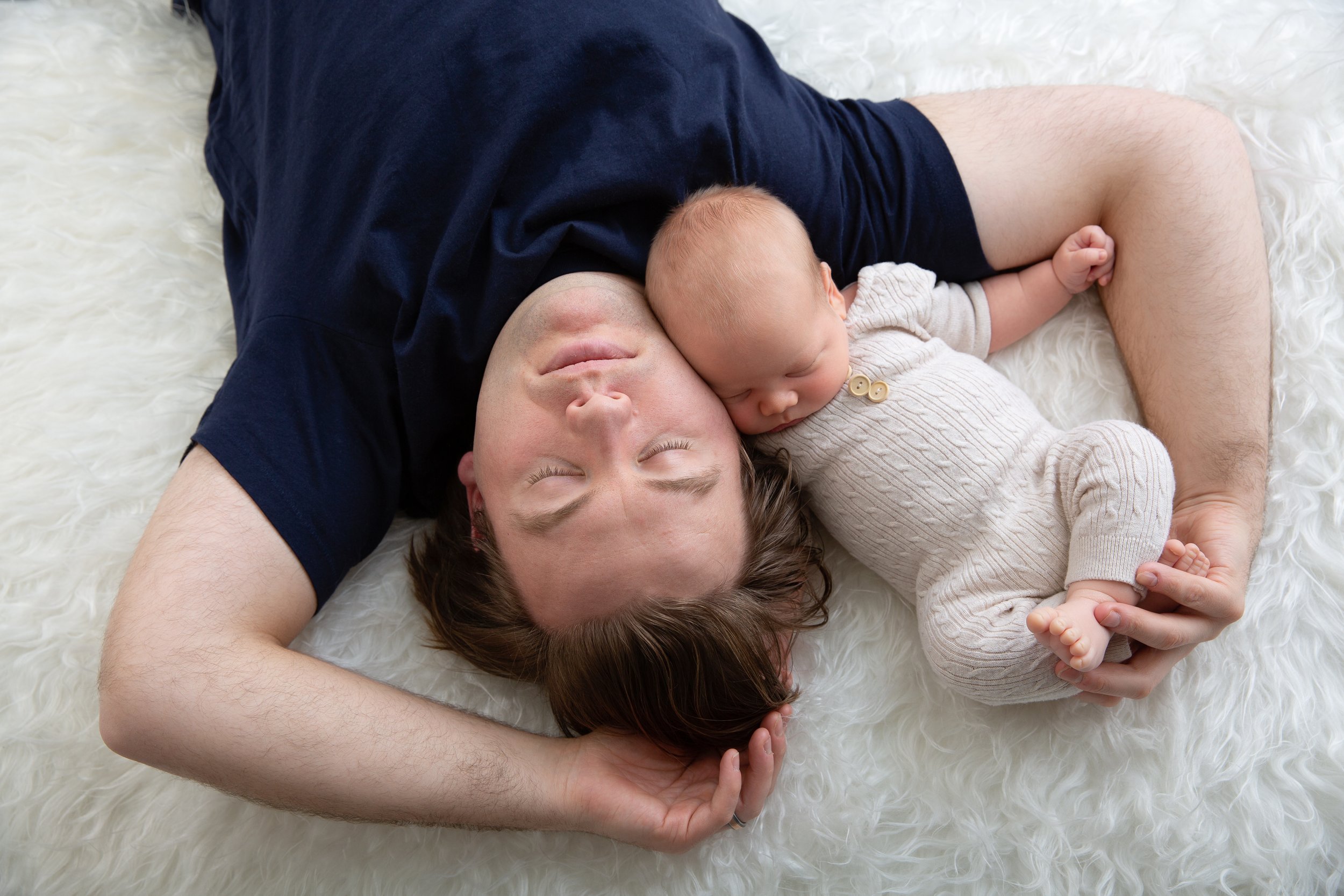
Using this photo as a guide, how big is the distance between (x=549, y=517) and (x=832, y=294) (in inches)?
22.1

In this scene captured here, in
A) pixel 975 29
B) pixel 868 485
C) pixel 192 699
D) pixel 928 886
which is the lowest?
pixel 928 886

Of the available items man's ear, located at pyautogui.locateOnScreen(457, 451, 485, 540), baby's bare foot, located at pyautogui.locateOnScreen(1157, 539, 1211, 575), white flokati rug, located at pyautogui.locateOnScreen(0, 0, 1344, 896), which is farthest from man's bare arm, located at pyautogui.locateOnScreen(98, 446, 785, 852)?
baby's bare foot, located at pyautogui.locateOnScreen(1157, 539, 1211, 575)

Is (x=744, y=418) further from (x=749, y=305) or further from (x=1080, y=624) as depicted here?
(x=1080, y=624)

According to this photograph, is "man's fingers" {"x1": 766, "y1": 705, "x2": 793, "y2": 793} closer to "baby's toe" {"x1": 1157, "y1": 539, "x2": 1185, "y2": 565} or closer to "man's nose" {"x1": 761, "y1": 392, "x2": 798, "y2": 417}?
"man's nose" {"x1": 761, "y1": 392, "x2": 798, "y2": 417}

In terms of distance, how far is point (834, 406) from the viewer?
4.33 feet

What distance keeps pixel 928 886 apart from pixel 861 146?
47.8 inches

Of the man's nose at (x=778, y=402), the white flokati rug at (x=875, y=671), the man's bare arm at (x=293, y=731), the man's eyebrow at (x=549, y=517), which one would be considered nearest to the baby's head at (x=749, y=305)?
the man's nose at (x=778, y=402)

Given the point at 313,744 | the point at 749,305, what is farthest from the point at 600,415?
the point at 313,744

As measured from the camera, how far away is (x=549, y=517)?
118 cm

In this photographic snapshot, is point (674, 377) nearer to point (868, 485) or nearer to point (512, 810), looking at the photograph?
point (868, 485)

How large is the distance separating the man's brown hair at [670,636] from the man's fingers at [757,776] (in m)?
0.05

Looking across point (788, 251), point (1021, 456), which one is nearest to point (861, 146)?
point (788, 251)

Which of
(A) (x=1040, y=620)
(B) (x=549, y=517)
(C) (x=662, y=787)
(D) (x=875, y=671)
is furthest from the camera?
(D) (x=875, y=671)

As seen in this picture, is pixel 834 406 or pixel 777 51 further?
pixel 777 51
